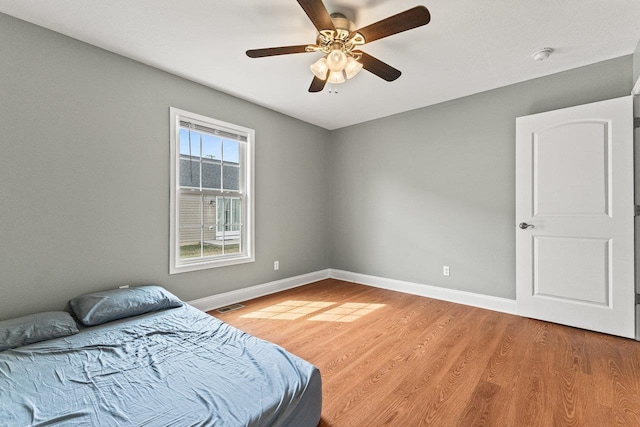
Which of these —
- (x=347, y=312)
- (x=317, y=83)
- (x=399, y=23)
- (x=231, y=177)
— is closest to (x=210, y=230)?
(x=231, y=177)

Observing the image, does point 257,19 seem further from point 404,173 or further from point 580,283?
point 580,283

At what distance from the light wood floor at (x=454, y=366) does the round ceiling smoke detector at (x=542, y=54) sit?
2.52 meters

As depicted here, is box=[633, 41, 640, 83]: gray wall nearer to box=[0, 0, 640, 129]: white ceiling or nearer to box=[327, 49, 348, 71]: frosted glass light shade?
box=[0, 0, 640, 129]: white ceiling

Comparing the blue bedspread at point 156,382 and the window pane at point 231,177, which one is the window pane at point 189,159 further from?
the blue bedspread at point 156,382

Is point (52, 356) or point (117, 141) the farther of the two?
point (117, 141)

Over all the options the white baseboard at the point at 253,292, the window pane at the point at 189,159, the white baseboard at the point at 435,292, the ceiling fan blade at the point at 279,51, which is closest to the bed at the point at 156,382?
the white baseboard at the point at 253,292

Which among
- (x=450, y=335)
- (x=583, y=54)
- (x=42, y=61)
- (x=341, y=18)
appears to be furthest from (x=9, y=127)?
(x=583, y=54)

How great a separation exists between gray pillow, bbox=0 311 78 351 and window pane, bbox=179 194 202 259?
114 centimetres

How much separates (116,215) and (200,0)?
6.33ft

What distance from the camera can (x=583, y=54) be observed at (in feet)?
8.30

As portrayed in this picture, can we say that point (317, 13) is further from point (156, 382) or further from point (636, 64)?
point (636, 64)

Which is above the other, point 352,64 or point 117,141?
point 352,64

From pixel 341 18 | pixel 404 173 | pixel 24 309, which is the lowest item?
pixel 24 309

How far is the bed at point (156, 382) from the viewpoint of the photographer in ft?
3.88
